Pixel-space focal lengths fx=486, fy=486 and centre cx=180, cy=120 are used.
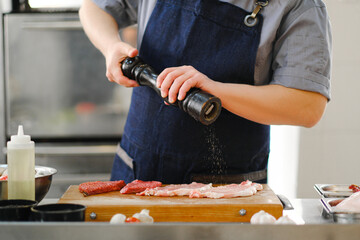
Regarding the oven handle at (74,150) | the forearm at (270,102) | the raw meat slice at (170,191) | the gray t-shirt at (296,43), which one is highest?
the gray t-shirt at (296,43)

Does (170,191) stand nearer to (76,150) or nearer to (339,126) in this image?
(76,150)

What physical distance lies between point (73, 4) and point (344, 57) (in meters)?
1.48

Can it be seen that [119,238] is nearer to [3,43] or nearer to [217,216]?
[217,216]

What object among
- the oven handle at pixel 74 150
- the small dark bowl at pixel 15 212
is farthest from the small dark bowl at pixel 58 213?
the oven handle at pixel 74 150

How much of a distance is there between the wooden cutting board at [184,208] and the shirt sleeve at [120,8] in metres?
0.72

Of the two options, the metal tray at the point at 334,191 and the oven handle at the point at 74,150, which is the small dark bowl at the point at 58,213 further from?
the oven handle at the point at 74,150

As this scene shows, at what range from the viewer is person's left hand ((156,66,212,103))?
1.13m

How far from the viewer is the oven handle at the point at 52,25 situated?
2.62 m

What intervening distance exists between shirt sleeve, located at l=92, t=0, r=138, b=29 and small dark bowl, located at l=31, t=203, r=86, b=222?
88 centimetres

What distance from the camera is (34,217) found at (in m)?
0.89

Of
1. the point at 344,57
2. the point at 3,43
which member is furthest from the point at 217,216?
the point at 3,43

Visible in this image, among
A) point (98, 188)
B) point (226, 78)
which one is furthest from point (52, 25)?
point (98, 188)

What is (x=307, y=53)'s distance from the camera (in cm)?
131

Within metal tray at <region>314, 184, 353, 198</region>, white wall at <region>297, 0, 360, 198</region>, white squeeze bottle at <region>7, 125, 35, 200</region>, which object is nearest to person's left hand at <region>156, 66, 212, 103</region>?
white squeeze bottle at <region>7, 125, 35, 200</region>
